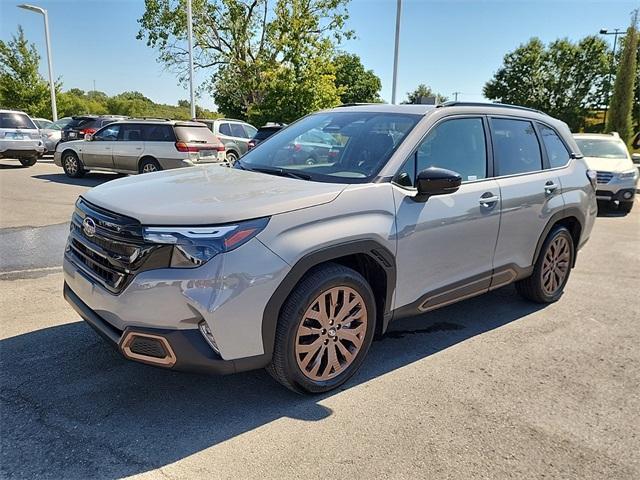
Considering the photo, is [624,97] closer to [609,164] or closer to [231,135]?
[609,164]

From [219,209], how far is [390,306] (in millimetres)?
1375

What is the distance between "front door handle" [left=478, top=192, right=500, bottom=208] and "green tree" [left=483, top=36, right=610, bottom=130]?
44571mm

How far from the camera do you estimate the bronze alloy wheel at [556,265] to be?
479 centimetres

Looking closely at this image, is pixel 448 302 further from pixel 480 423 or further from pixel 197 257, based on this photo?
pixel 197 257

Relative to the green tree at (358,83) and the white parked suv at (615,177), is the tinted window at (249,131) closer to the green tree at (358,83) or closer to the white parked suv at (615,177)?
the white parked suv at (615,177)

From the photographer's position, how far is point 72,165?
14.2 meters

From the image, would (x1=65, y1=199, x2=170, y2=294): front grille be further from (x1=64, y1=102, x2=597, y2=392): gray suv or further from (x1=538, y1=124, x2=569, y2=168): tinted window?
(x1=538, y1=124, x2=569, y2=168): tinted window

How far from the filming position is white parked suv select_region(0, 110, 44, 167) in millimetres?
15117

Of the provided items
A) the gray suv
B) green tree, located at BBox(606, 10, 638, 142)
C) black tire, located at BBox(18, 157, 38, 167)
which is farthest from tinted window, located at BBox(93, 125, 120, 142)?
green tree, located at BBox(606, 10, 638, 142)

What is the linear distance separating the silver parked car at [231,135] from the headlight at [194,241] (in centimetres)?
1325

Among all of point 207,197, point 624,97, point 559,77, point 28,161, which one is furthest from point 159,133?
point 559,77

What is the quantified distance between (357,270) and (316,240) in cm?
58

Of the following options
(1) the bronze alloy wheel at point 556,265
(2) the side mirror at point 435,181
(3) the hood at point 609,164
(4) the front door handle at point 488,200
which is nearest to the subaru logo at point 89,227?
(2) the side mirror at point 435,181

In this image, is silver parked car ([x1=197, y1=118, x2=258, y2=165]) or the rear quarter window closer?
the rear quarter window
